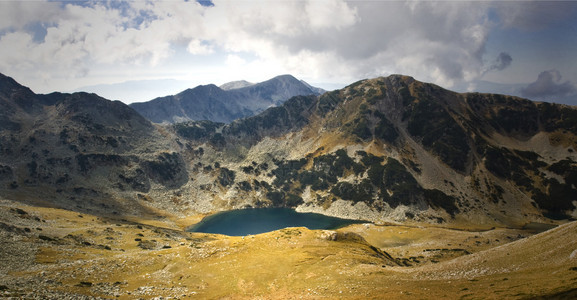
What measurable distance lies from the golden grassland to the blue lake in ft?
287

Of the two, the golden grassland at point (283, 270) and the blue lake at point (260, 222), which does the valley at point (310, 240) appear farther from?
the blue lake at point (260, 222)

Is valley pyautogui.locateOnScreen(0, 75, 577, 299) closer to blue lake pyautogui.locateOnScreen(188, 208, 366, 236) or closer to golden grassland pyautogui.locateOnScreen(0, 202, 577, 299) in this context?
golden grassland pyautogui.locateOnScreen(0, 202, 577, 299)

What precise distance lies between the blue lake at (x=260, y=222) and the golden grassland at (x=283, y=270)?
87.4 meters

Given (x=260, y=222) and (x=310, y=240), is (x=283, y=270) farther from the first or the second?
(x=260, y=222)

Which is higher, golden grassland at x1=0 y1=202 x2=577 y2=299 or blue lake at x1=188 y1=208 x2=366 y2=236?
golden grassland at x1=0 y1=202 x2=577 y2=299

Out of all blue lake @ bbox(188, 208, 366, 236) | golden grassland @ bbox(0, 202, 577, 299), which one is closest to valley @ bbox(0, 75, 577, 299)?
golden grassland @ bbox(0, 202, 577, 299)

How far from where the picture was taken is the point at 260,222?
569 ft

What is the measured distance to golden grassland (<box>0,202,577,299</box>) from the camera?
32375 millimetres

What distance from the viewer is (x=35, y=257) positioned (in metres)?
53.6

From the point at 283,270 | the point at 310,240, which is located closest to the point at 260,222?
the point at 310,240

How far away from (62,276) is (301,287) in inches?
1486

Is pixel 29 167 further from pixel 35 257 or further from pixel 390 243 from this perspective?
pixel 390 243

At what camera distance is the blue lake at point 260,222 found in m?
158

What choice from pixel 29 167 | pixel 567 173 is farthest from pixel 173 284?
pixel 567 173
